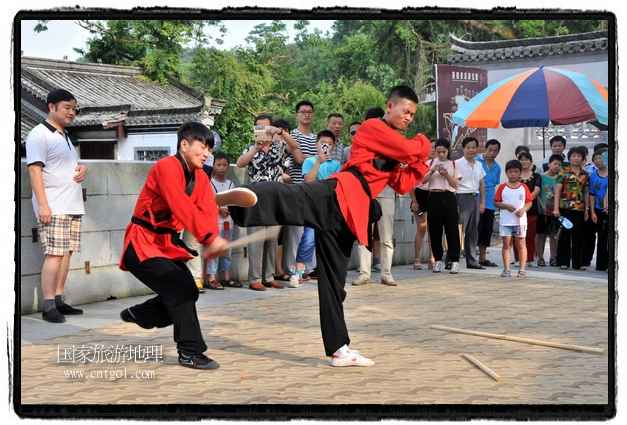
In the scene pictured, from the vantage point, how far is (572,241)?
10984mm

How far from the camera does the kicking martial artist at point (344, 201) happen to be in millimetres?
5336

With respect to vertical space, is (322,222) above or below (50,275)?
above

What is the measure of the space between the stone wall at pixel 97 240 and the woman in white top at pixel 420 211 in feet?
12.3

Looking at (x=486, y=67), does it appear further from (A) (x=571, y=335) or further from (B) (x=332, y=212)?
(B) (x=332, y=212)

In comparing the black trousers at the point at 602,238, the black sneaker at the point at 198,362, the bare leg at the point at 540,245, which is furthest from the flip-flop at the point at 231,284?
the black trousers at the point at 602,238

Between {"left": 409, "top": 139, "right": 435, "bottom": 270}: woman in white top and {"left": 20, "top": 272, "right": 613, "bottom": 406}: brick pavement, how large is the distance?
2.16 metres

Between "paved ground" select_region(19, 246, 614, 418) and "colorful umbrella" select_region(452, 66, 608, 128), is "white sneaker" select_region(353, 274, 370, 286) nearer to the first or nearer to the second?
"paved ground" select_region(19, 246, 614, 418)

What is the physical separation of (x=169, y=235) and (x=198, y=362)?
0.87 m

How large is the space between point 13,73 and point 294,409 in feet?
7.55

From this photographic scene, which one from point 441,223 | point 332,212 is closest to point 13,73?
point 332,212

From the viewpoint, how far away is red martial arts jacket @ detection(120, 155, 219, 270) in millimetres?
5047

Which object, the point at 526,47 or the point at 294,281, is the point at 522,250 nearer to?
the point at 294,281

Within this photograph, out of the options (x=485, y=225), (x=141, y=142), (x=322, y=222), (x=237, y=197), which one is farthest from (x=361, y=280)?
(x=141, y=142)

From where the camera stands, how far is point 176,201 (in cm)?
507
